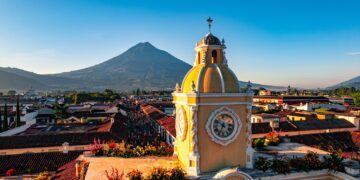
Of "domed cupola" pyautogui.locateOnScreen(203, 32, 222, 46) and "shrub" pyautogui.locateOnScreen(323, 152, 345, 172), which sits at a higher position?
"domed cupola" pyautogui.locateOnScreen(203, 32, 222, 46)

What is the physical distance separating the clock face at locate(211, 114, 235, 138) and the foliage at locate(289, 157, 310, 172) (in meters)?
3.99

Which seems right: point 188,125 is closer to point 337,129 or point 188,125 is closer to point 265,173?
point 265,173

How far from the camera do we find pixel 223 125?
1404 centimetres

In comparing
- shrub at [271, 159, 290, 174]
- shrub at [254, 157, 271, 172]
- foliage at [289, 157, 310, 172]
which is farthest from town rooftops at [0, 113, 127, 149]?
foliage at [289, 157, 310, 172]

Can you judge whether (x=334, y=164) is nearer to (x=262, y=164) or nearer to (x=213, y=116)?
(x=262, y=164)

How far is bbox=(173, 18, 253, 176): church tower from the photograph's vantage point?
44.4 feet

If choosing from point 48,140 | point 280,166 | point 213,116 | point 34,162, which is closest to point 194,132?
point 213,116

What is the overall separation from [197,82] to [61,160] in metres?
16.3

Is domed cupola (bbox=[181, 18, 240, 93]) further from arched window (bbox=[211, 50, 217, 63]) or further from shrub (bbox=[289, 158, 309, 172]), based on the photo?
shrub (bbox=[289, 158, 309, 172])

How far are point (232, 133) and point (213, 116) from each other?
1525mm

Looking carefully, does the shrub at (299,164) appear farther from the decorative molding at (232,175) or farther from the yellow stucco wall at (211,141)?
the decorative molding at (232,175)

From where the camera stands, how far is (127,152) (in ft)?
58.6

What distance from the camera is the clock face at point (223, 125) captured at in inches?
546

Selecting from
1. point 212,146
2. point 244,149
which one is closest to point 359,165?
point 244,149
